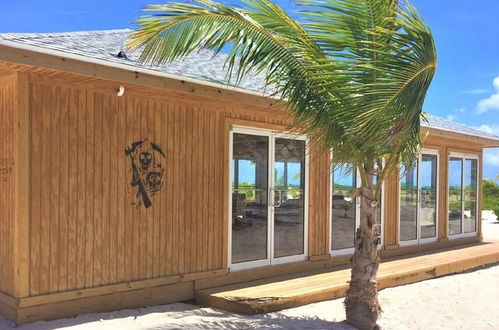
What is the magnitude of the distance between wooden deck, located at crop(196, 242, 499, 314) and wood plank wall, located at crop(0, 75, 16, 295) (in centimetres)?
225

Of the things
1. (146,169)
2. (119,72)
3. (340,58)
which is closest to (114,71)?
(119,72)

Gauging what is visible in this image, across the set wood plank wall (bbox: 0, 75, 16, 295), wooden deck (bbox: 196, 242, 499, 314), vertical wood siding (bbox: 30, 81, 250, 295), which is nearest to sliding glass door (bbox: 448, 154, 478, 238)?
wooden deck (bbox: 196, 242, 499, 314)

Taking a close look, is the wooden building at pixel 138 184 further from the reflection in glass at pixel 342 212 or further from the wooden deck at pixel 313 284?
the wooden deck at pixel 313 284

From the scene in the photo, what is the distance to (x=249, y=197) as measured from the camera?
6945mm

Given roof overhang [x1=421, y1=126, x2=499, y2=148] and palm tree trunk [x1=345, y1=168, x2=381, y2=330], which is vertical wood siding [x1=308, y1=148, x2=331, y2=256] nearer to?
roof overhang [x1=421, y1=126, x2=499, y2=148]

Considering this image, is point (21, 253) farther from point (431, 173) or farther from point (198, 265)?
point (431, 173)

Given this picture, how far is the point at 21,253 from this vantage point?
482 cm

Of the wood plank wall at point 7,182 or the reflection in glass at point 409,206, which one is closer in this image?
the wood plank wall at point 7,182

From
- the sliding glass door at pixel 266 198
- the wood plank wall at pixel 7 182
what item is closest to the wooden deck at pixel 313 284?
the sliding glass door at pixel 266 198

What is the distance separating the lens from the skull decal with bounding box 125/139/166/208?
572 centimetres

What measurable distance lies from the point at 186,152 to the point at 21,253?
229cm

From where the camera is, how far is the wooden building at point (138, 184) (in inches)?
193

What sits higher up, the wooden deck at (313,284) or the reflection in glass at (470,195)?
the reflection in glass at (470,195)

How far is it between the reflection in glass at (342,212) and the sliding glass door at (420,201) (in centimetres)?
177
